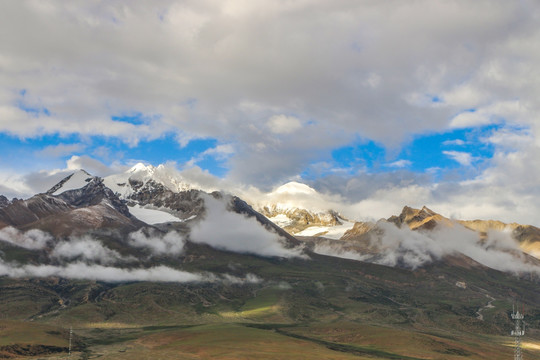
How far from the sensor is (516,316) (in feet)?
650

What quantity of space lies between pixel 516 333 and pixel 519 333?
1.66 metres

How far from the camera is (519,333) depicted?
197 m

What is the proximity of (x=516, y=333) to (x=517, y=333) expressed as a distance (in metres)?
0.55

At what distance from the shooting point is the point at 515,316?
200 meters

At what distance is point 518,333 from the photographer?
196750mm

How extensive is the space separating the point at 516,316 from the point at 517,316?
65 cm

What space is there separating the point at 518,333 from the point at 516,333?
0.90m

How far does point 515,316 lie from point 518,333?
20.7 feet

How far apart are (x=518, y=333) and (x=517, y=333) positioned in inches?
14.6

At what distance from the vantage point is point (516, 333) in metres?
196

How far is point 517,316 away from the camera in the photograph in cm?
19738

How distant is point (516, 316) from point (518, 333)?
20.1 ft

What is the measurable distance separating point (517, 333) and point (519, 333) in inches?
43.6
